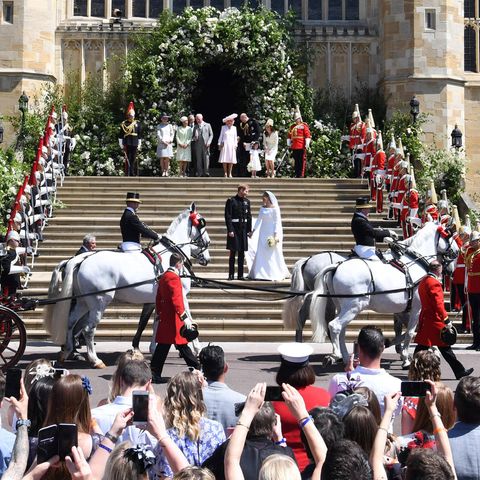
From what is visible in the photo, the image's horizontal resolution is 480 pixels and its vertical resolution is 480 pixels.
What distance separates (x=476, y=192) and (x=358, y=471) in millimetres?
28529

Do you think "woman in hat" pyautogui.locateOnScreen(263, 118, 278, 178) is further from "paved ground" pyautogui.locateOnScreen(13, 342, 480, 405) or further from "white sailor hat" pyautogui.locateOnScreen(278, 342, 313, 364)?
"white sailor hat" pyautogui.locateOnScreen(278, 342, 313, 364)

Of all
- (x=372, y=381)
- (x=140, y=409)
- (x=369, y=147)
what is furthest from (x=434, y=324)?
(x=369, y=147)

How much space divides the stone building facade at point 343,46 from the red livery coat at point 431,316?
59.9ft

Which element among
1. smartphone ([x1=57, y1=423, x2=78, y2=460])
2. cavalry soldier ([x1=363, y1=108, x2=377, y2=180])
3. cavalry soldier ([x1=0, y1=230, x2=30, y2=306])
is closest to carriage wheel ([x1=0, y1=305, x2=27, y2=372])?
cavalry soldier ([x1=0, y1=230, x2=30, y2=306])

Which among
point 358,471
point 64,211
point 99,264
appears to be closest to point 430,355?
point 358,471

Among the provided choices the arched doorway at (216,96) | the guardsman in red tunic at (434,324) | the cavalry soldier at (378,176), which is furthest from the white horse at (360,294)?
the arched doorway at (216,96)

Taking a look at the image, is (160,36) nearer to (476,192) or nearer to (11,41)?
(11,41)

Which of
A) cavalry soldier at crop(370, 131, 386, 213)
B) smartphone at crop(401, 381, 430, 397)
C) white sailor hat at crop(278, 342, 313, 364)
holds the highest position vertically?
cavalry soldier at crop(370, 131, 386, 213)

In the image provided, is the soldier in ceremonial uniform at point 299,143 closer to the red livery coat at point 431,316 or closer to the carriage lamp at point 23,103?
the carriage lamp at point 23,103

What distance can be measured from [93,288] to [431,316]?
4.53 m

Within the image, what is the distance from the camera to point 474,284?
17828mm

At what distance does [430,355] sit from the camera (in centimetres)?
817

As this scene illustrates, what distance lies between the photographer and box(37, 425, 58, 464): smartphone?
16.3 ft

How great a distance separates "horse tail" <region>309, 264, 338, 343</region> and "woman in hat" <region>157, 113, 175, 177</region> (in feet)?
44.3
